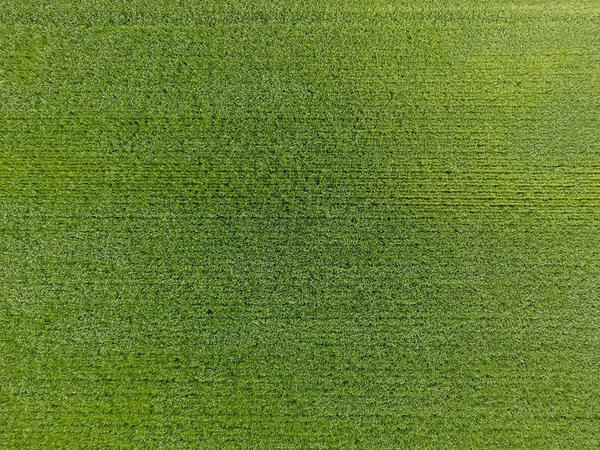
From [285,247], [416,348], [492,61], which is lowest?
[416,348]

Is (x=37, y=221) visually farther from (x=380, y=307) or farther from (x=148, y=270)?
(x=380, y=307)

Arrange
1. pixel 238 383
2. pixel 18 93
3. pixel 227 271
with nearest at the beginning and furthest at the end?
pixel 238 383
pixel 227 271
pixel 18 93

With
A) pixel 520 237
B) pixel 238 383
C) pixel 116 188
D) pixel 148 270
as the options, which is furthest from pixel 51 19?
pixel 520 237

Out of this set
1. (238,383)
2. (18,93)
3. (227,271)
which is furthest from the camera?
(18,93)

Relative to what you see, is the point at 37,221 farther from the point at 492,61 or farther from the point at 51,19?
the point at 492,61

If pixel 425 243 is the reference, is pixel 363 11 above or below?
above

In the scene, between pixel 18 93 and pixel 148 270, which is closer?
Answer: pixel 148 270
